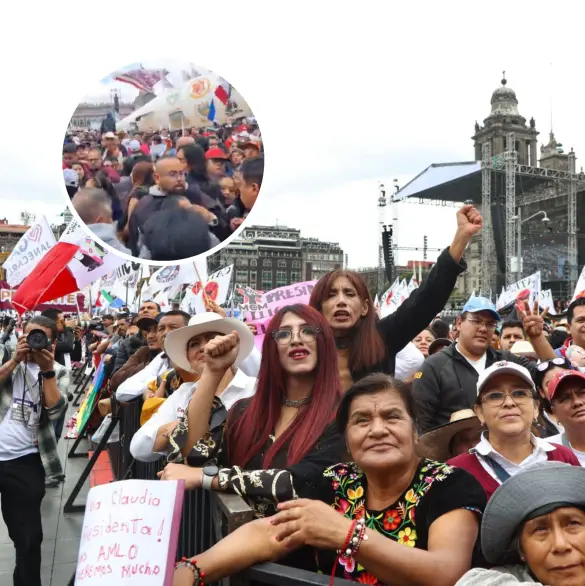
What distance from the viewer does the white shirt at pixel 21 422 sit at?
4234 mm

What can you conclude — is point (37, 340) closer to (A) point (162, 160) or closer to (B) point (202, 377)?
(A) point (162, 160)

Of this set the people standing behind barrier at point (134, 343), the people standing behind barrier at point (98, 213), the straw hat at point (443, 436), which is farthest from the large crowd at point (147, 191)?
the people standing behind barrier at point (134, 343)

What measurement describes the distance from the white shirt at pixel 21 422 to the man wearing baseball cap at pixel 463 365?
248 centimetres

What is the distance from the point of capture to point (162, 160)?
3994 millimetres

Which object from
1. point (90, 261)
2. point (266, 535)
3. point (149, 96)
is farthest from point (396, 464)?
point (90, 261)

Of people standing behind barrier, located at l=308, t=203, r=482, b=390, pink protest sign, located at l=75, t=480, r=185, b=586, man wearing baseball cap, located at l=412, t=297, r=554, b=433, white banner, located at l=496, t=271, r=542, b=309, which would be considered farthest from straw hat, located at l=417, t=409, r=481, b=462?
white banner, located at l=496, t=271, r=542, b=309

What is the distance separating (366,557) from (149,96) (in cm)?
Answer: 316

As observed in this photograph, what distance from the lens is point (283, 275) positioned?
13475cm

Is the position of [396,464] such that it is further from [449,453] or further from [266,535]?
[449,453]

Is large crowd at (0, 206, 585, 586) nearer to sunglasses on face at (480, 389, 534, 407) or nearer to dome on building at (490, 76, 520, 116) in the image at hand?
sunglasses on face at (480, 389, 534, 407)

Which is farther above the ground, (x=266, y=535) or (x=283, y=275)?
(x=283, y=275)

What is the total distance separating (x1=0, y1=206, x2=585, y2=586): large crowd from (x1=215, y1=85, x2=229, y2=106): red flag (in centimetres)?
135

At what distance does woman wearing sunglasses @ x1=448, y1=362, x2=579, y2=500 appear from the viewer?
2506 millimetres

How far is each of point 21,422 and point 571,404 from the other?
3.30 metres
